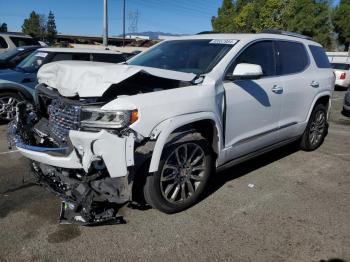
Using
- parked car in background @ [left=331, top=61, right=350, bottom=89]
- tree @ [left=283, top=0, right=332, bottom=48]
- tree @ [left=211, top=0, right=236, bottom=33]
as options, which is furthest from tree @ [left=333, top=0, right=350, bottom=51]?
parked car in background @ [left=331, top=61, right=350, bottom=89]

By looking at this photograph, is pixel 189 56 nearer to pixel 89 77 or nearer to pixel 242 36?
pixel 242 36

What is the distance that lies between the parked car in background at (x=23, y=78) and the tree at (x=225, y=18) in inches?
1652

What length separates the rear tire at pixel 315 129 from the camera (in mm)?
6059

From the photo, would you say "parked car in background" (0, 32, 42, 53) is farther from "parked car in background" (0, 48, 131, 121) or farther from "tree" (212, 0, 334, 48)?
"tree" (212, 0, 334, 48)

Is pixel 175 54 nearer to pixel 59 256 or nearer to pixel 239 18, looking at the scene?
pixel 59 256

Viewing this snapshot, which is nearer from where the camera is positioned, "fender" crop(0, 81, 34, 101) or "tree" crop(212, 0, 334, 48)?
"fender" crop(0, 81, 34, 101)

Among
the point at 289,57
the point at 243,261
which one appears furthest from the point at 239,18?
the point at 243,261

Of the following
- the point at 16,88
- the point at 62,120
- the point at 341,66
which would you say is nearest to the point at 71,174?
the point at 62,120

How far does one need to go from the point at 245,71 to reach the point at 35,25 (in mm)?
74052

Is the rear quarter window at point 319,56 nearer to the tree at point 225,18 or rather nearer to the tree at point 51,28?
the tree at point 225,18

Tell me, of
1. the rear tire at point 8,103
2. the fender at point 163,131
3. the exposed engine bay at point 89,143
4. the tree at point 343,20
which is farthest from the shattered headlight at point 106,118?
the tree at point 343,20

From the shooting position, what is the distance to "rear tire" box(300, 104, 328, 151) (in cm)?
606

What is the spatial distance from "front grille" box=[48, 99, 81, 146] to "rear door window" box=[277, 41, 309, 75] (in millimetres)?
2900

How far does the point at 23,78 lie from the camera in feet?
25.1
